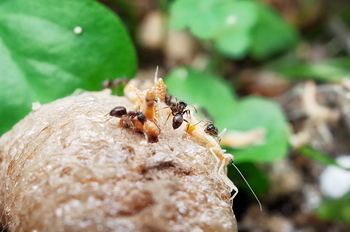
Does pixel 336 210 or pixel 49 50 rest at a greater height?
pixel 49 50

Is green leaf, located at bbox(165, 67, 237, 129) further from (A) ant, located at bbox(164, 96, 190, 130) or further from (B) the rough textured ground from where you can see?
(B) the rough textured ground

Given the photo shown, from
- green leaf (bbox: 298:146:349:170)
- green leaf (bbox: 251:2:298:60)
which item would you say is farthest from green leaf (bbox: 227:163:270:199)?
green leaf (bbox: 251:2:298:60)

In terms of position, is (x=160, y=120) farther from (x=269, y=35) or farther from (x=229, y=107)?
(x=269, y=35)

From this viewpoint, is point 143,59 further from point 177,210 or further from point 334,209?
point 177,210

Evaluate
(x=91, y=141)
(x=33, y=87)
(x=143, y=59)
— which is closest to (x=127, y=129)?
(x=91, y=141)

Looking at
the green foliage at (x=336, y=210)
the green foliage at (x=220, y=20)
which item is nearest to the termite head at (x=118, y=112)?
the green foliage at (x=220, y=20)

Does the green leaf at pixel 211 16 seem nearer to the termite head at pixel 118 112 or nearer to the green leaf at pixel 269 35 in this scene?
the green leaf at pixel 269 35

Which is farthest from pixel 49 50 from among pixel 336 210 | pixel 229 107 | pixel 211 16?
pixel 336 210
